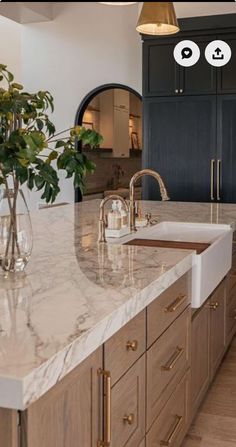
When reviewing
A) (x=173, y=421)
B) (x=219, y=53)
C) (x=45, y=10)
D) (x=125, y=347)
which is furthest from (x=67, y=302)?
(x=45, y=10)

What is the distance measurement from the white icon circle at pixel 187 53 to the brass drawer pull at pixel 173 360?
379 cm

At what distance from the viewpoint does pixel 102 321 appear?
4.56ft

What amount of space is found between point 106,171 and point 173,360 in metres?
7.18

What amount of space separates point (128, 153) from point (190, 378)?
7.00 meters

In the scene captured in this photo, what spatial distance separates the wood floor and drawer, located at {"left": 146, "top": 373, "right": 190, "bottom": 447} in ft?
0.74

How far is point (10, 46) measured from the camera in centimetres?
782

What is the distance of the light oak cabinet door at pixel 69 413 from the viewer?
1145 mm

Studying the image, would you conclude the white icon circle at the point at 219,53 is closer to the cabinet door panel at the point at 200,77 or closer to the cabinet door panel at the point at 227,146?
the cabinet door panel at the point at 200,77

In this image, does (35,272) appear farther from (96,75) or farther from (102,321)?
(96,75)

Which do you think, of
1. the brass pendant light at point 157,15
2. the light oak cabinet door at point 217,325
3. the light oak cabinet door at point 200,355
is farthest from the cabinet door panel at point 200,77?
the light oak cabinet door at point 200,355

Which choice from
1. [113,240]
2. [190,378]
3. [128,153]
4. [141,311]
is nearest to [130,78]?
[128,153]

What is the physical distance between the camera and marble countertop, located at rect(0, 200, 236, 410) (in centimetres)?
110

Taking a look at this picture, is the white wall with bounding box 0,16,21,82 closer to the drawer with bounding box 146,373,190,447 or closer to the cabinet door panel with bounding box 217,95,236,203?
the cabinet door panel with bounding box 217,95,236,203

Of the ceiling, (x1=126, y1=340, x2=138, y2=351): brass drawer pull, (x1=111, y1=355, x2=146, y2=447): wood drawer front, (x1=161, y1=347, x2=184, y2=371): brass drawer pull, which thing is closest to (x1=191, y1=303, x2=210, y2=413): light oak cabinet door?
(x1=161, y1=347, x2=184, y2=371): brass drawer pull
